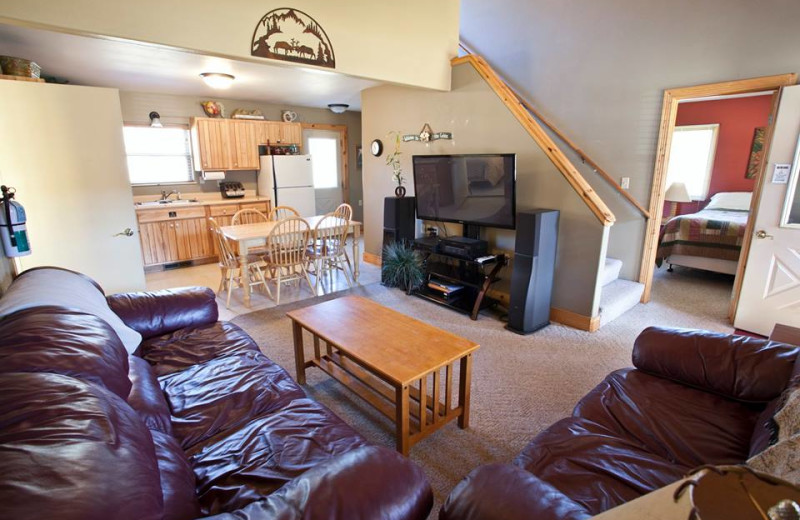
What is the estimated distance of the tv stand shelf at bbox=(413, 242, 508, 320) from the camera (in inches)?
153

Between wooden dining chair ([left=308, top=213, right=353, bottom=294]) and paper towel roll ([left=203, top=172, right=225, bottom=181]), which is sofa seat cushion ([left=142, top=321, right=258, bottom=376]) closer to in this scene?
wooden dining chair ([left=308, top=213, right=353, bottom=294])

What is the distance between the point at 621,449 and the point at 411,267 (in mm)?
3085

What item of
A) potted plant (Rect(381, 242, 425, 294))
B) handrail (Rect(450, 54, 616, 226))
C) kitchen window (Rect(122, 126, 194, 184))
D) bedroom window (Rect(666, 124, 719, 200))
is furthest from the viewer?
bedroom window (Rect(666, 124, 719, 200))

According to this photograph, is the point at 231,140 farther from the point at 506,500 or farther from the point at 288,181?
the point at 506,500

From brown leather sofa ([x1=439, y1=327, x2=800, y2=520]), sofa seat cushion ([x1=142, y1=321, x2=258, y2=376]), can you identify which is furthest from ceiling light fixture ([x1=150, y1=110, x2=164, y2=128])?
brown leather sofa ([x1=439, y1=327, x2=800, y2=520])

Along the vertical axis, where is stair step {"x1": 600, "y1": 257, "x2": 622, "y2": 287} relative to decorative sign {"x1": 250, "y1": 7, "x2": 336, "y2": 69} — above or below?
below

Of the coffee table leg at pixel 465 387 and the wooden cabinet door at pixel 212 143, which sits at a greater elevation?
the wooden cabinet door at pixel 212 143

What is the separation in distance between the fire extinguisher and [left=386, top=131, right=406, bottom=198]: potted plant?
11.3 feet

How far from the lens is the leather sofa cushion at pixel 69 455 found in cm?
68

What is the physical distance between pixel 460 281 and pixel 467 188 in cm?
94

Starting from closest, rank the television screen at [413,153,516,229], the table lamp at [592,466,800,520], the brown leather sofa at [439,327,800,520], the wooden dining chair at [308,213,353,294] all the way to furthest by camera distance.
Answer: the table lamp at [592,466,800,520] → the brown leather sofa at [439,327,800,520] → the television screen at [413,153,516,229] → the wooden dining chair at [308,213,353,294]

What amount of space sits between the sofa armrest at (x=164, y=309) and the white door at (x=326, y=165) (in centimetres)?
523

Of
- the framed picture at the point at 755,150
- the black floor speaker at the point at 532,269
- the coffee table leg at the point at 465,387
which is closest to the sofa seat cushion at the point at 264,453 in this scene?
the coffee table leg at the point at 465,387

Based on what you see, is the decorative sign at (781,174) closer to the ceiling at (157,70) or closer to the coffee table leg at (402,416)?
the coffee table leg at (402,416)
